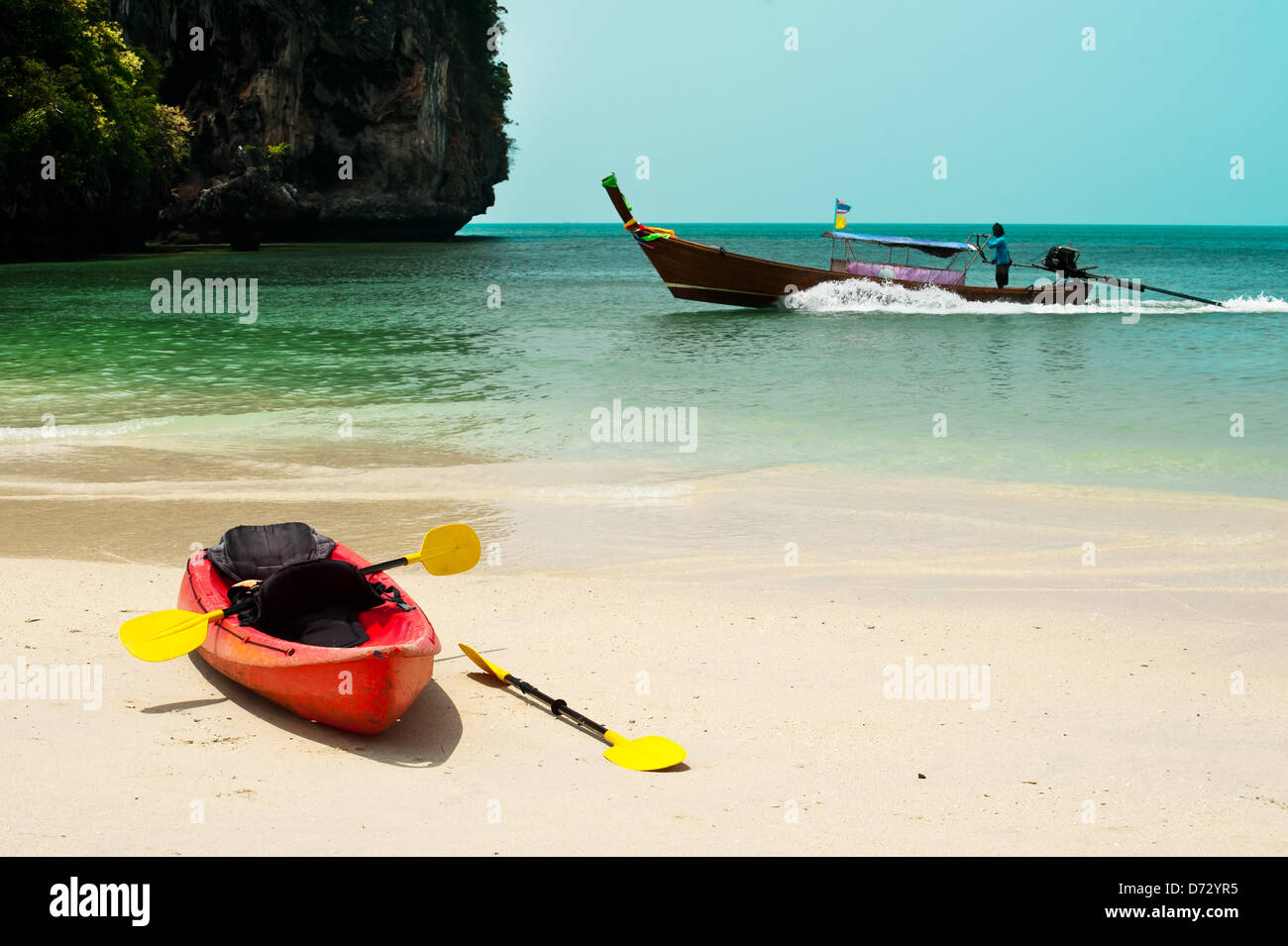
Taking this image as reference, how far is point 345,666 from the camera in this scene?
4.76 meters

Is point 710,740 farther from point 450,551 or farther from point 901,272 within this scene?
point 901,272

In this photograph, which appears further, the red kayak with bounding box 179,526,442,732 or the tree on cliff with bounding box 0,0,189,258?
the tree on cliff with bounding box 0,0,189,258

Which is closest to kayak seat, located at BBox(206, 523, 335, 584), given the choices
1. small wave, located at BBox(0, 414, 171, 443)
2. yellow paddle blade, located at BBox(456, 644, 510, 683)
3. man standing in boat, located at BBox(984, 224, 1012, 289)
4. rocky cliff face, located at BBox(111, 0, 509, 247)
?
yellow paddle blade, located at BBox(456, 644, 510, 683)

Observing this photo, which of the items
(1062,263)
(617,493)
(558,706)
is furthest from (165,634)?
(1062,263)

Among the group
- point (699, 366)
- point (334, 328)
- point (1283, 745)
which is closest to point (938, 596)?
point (1283, 745)

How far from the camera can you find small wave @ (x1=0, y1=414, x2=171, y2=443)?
12.0m

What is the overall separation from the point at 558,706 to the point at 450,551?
1.40m

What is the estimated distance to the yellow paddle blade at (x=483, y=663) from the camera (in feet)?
18.2

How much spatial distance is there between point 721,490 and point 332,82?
60.9 meters

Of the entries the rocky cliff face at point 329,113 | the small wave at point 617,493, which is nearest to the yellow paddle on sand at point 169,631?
the small wave at point 617,493

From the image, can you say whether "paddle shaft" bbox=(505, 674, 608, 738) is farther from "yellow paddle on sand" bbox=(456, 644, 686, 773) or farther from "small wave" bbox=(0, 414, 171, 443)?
"small wave" bbox=(0, 414, 171, 443)

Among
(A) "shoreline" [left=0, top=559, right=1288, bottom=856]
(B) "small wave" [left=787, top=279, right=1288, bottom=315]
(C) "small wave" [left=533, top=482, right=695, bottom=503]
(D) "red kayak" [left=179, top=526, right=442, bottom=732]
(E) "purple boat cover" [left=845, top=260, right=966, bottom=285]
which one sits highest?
(E) "purple boat cover" [left=845, top=260, right=966, bottom=285]

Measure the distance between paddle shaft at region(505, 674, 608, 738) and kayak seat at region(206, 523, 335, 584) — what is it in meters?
1.42

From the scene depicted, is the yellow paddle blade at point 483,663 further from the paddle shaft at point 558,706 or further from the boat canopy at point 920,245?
the boat canopy at point 920,245
